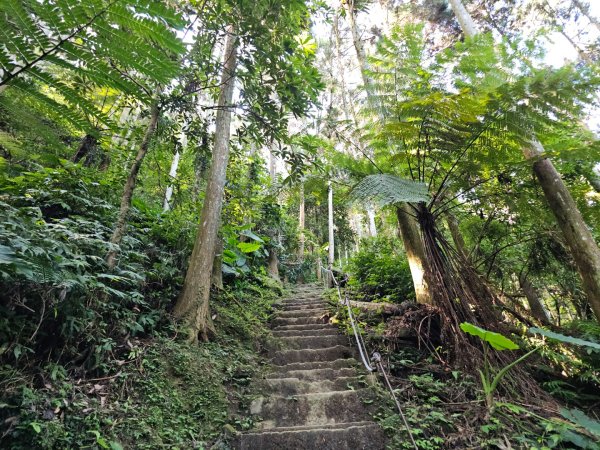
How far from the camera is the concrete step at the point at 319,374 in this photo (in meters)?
3.68

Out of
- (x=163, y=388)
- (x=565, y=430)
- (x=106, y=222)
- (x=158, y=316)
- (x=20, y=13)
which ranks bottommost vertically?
(x=565, y=430)

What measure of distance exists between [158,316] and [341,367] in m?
2.37

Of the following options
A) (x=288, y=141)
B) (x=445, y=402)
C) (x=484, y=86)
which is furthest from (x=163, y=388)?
(x=484, y=86)

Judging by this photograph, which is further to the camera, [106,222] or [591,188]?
[591,188]

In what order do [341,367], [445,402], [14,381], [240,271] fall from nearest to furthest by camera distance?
1. [14,381]
2. [445,402]
3. [341,367]
4. [240,271]

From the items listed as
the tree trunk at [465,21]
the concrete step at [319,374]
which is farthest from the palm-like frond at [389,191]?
the tree trunk at [465,21]

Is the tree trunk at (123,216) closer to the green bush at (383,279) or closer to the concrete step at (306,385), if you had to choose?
the concrete step at (306,385)

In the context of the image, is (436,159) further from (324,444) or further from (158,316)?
(158,316)

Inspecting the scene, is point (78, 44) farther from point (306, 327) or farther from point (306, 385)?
point (306, 327)

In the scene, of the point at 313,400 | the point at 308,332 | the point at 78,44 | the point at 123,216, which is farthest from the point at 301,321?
the point at 78,44

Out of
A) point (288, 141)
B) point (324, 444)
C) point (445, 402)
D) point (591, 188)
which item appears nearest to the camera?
point (324, 444)

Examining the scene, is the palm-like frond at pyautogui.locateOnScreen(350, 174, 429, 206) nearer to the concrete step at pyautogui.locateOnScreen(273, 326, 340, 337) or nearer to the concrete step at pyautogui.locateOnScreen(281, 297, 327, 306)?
the concrete step at pyautogui.locateOnScreen(273, 326, 340, 337)

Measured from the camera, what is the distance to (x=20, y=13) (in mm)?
840

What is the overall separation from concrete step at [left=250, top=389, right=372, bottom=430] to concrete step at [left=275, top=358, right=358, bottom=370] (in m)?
0.66
